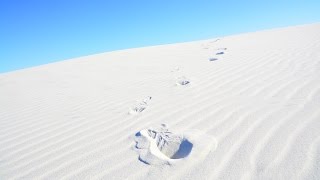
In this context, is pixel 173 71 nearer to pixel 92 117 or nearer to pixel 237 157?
pixel 92 117

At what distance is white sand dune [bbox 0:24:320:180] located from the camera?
202 cm

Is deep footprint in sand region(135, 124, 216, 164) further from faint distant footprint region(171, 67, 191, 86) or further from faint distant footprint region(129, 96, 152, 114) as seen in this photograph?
faint distant footprint region(171, 67, 191, 86)

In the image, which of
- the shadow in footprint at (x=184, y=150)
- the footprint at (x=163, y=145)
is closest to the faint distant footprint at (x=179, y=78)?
the footprint at (x=163, y=145)

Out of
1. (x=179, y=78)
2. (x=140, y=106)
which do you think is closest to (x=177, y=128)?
(x=140, y=106)

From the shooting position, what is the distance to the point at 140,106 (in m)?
3.47

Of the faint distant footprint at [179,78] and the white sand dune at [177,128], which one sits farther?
the faint distant footprint at [179,78]

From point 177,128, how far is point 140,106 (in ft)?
2.91

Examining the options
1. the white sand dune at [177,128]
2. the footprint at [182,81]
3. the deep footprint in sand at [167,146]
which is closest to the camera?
the white sand dune at [177,128]

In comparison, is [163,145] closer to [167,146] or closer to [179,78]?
[167,146]

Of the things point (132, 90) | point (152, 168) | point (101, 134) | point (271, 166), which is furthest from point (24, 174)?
point (132, 90)

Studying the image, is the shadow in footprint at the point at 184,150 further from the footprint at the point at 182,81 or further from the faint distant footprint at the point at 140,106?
the footprint at the point at 182,81

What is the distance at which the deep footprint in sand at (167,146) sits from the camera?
85.2 inches

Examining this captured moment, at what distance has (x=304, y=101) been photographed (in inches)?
116

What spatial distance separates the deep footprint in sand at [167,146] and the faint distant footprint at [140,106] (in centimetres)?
72
